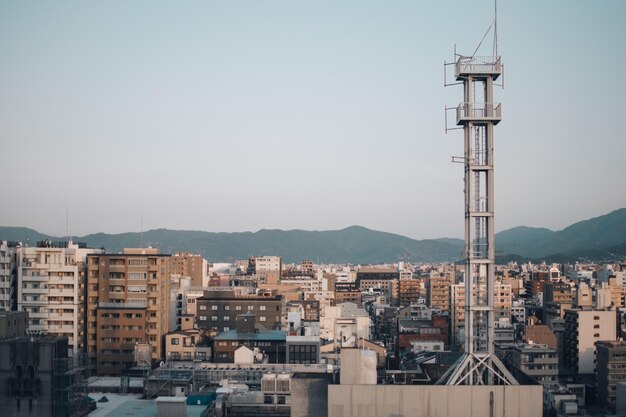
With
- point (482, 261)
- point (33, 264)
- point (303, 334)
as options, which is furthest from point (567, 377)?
point (33, 264)

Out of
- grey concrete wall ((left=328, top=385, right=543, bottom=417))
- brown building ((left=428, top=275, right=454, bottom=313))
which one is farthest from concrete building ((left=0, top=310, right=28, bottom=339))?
brown building ((left=428, top=275, right=454, bottom=313))

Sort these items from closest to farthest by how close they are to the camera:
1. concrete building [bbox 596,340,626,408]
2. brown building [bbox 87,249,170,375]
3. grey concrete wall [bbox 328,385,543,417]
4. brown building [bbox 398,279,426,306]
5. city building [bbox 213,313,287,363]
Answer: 1. grey concrete wall [bbox 328,385,543,417]
2. concrete building [bbox 596,340,626,408]
3. city building [bbox 213,313,287,363]
4. brown building [bbox 87,249,170,375]
5. brown building [bbox 398,279,426,306]

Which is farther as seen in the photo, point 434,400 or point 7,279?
point 7,279

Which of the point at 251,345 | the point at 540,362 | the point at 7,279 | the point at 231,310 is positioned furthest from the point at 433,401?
the point at 231,310

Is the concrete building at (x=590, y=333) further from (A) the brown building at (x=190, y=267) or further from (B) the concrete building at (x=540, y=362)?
(A) the brown building at (x=190, y=267)

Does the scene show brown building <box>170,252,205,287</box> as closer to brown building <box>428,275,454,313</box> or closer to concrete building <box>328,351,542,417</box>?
brown building <box>428,275,454,313</box>

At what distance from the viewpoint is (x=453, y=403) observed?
699 inches

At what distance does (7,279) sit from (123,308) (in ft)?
17.2

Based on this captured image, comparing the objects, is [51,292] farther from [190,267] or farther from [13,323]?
[190,267]

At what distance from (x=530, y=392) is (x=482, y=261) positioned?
3091 millimetres

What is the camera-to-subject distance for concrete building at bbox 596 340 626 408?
35.2 m

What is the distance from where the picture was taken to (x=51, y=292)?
124 ft

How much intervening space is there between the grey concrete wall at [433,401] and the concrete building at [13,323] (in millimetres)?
14209

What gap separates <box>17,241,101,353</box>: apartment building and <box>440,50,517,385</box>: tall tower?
23.3 m
